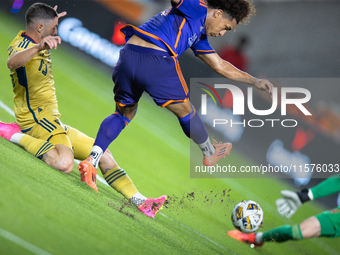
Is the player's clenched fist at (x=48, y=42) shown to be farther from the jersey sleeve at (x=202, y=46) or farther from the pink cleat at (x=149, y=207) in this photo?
the pink cleat at (x=149, y=207)

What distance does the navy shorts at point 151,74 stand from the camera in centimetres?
301

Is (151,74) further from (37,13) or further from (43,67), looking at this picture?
(37,13)

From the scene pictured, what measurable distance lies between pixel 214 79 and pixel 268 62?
114 centimetres

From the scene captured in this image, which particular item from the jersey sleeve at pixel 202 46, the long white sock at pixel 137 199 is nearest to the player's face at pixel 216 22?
the jersey sleeve at pixel 202 46

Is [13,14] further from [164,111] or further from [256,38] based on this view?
[256,38]

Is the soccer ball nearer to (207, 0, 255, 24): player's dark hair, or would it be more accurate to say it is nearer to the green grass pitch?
the green grass pitch

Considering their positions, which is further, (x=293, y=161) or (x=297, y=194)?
(x=293, y=161)

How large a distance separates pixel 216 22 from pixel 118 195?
192 cm

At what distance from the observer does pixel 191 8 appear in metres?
3.04

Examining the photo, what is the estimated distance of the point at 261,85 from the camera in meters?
3.48

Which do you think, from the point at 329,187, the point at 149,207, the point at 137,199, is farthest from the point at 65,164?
the point at 329,187

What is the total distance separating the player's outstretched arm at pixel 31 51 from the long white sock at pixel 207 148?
5.23 feet

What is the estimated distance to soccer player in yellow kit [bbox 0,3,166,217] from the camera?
3.38 m

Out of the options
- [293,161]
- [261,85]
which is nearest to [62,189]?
[261,85]
